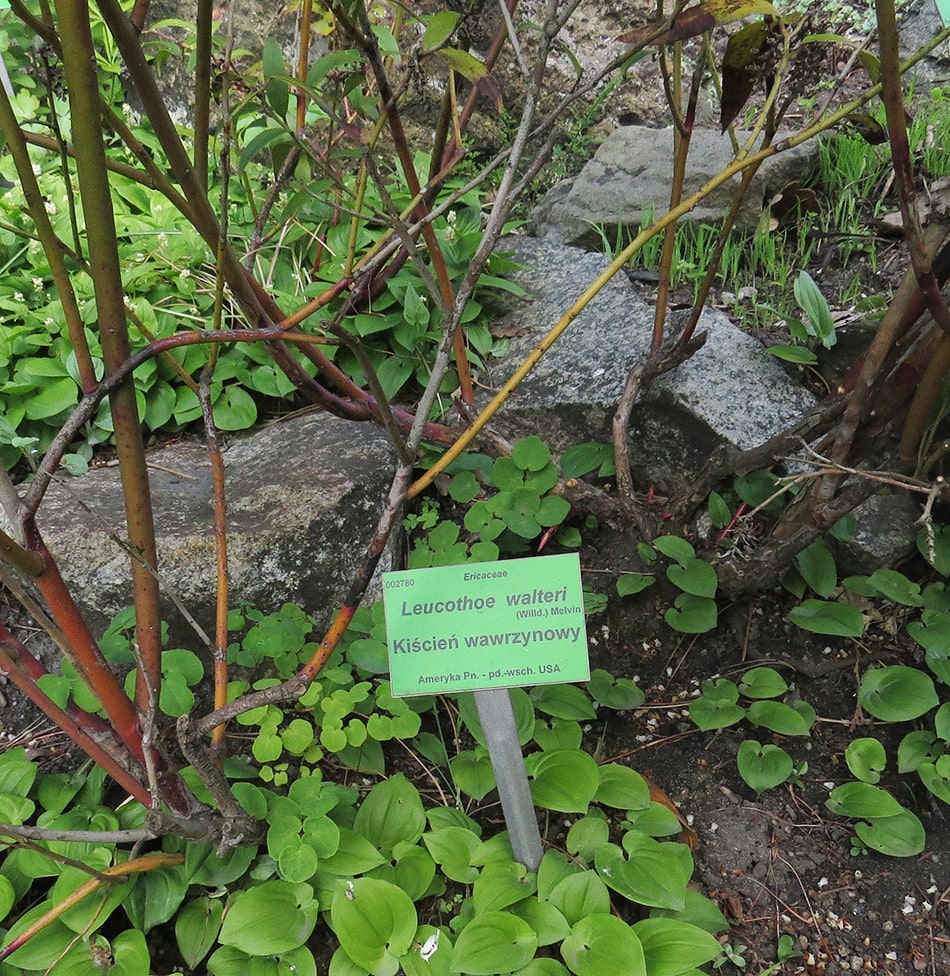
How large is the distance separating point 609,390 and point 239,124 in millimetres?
2014

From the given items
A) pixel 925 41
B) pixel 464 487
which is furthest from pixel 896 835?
pixel 925 41

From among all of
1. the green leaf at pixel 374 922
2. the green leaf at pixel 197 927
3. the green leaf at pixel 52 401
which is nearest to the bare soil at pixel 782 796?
the green leaf at pixel 374 922

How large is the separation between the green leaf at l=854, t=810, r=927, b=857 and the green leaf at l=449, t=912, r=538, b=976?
2.08ft

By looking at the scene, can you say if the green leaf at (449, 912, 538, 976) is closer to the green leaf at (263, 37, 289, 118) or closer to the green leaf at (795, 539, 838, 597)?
the green leaf at (795, 539, 838, 597)

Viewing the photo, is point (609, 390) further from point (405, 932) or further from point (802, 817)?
point (405, 932)

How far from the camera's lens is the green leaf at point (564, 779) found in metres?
1.24

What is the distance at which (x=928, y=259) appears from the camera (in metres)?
1.07

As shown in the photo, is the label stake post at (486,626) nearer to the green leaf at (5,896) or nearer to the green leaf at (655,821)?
the green leaf at (655,821)

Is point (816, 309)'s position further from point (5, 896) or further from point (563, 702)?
point (5, 896)

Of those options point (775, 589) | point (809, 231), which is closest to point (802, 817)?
point (775, 589)

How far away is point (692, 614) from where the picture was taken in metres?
1.55

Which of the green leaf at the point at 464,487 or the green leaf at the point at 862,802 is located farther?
the green leaf at the point at 464,487

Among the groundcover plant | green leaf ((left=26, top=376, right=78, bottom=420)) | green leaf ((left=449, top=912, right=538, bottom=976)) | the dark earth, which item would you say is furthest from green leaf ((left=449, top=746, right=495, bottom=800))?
green leaf ((left=26, top=376, right=78, bottom=420))

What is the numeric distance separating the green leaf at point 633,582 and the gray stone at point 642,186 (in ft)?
4.27
